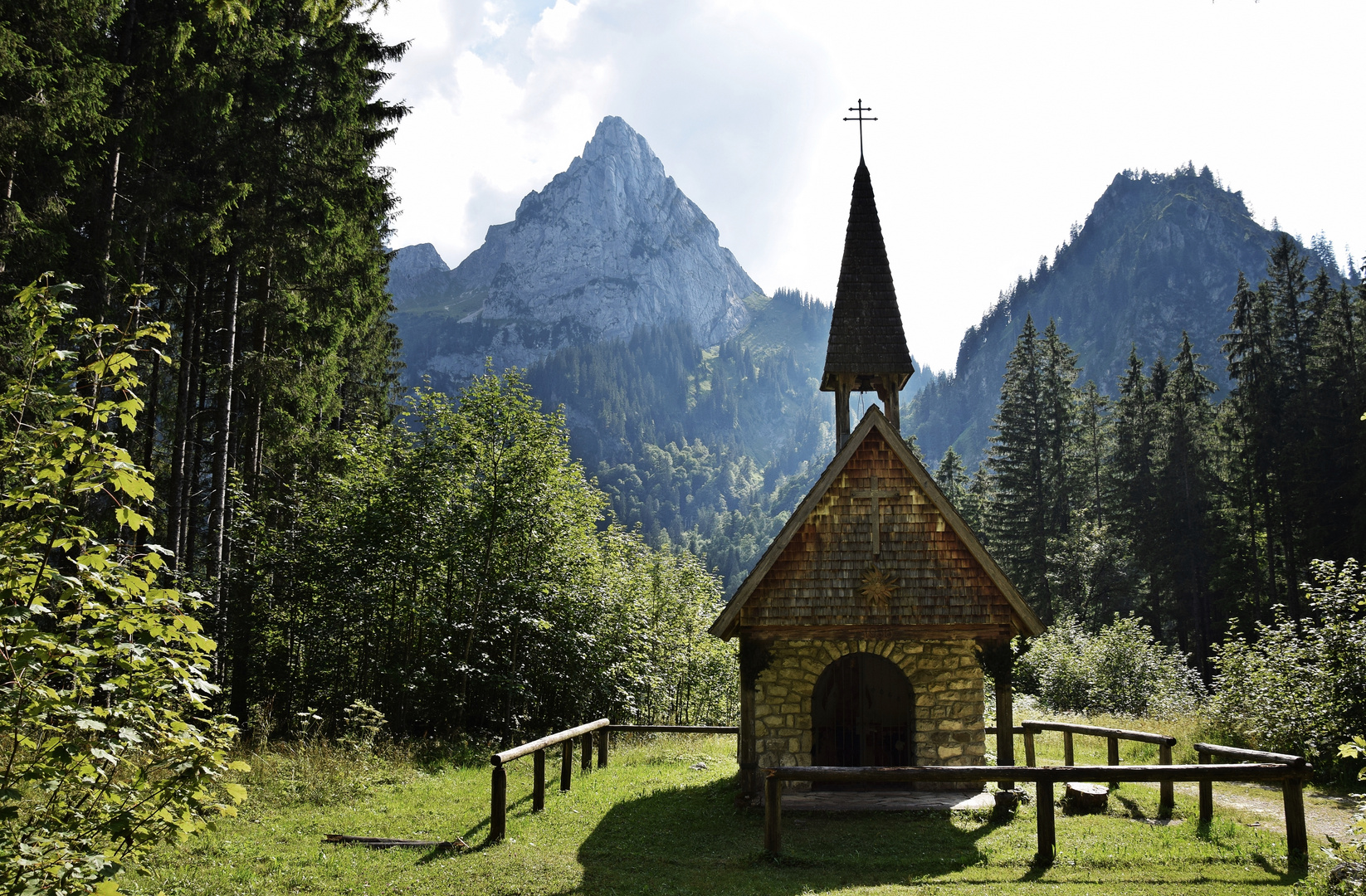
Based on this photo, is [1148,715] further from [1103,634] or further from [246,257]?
[246,257]

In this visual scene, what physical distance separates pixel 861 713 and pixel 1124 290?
174994 millimetres

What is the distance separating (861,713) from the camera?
1266cm

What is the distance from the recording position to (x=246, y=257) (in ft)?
49.3

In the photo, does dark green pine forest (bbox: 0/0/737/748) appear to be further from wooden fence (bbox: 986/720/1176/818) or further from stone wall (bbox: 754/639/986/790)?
wooden fence (bbox: 986/720/1176/818)

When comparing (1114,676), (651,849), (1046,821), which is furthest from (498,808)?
(1114,676)

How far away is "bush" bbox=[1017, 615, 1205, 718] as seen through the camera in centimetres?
2300

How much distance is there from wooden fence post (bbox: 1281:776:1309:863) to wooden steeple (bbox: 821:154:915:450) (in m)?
7.14

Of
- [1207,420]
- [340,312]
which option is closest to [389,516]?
[340,312]

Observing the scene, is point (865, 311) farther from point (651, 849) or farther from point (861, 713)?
point (651, 849)

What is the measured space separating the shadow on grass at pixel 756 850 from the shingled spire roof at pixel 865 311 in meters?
7.19

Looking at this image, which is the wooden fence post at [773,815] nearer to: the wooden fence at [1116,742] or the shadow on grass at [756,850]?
the shadow on grass at [756,850]

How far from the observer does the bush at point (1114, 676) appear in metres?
23.0

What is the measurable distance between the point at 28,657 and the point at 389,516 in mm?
12721

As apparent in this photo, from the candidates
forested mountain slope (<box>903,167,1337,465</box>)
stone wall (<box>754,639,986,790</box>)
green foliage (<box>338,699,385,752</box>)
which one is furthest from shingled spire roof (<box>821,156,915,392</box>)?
forested mountain slope (<box>903,167,1337,465</box>)
